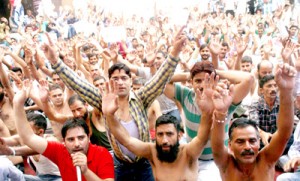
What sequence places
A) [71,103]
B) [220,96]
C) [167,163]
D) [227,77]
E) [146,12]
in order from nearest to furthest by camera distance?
[220,96] < [167,163] < [227,77] < [71,103] < [146,12]

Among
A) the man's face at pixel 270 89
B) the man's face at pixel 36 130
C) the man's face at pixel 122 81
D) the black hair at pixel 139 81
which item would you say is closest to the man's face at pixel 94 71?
the black hair at pixel 139 81

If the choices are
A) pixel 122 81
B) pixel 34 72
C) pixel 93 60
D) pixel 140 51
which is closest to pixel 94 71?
pixel 93 60

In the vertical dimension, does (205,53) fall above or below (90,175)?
above

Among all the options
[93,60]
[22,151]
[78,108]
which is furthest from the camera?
[93,60]

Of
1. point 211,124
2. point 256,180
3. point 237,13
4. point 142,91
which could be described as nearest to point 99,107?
point 142,91

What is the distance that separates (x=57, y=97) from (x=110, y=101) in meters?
1.91

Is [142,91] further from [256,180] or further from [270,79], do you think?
[270,79]

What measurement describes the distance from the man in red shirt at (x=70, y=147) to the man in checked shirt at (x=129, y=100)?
0.18 m

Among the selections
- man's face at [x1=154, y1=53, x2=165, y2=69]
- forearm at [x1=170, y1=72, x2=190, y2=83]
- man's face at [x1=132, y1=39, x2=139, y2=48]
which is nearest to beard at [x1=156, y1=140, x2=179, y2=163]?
forearm at [x1=170, y1=72, x2=190, y2=83]

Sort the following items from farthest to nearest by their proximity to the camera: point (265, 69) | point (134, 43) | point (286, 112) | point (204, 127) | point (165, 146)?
point (134, 43) < point (265, 69) < point (165, 146) < point (204, 127) < point (286, 112)

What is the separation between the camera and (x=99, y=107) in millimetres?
3256

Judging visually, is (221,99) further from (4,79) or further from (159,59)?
(4,79)

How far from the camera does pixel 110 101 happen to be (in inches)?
109

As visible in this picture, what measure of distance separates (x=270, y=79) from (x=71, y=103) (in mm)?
1921
